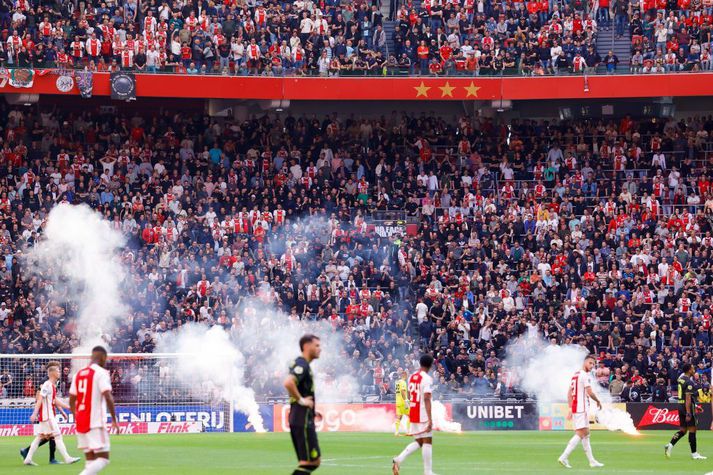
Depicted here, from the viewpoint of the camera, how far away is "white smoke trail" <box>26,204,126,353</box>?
39.1m

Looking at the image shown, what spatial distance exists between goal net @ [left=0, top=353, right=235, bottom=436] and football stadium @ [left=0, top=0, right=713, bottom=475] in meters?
0.08

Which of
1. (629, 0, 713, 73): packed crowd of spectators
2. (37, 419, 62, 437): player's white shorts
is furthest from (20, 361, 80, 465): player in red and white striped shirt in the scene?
(629, 0, 713, 73): packed crowd of spectators

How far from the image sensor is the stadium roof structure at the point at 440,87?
45.8 metres

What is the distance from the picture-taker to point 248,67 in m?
46.2

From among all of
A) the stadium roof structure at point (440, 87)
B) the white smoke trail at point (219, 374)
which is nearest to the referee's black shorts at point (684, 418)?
the white smoke trail at point (219, 374)

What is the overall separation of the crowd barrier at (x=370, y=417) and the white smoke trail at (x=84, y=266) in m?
3.26

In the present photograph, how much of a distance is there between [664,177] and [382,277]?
1152 centimetres

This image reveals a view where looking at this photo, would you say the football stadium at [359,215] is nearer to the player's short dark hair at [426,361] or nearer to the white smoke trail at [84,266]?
the white smoke trail at [84,266]

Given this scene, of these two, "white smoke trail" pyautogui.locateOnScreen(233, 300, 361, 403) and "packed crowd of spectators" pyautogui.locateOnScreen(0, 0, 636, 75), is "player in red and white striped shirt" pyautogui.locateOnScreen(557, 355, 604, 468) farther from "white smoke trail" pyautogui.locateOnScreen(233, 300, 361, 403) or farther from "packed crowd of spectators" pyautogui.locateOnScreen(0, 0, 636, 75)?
"packed crowd of spectators" pyautogui.locateOnScreen(0, 0, 636, 75)

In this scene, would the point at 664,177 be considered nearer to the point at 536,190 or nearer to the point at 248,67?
the point at 536,190

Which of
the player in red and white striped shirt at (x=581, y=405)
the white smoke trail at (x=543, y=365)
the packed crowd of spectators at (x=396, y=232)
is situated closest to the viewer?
the player in red and white striped shirt at (x=581, y=405)

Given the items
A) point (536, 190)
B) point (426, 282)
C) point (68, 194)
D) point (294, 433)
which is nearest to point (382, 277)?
point (426, 282)

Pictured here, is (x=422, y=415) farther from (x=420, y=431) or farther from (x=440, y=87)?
(x=440, y=87)

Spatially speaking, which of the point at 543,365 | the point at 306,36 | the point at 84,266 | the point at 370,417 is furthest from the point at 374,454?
the point at 306,36
